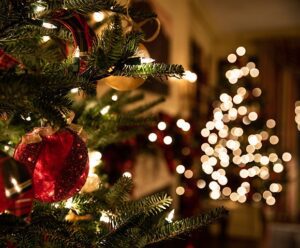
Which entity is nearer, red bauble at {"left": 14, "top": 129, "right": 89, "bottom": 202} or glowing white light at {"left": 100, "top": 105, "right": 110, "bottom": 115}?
red bauble at {"left": 14, "top": 129, "right": 89, "bottom": 202}

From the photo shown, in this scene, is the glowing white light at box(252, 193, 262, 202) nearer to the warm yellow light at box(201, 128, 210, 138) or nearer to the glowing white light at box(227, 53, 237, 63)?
the warm yellow light at box(201, 128, 210, 138)

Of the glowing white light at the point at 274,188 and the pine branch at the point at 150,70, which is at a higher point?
the pine branch at the point at 150,70

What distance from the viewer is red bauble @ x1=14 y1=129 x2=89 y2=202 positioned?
511mm

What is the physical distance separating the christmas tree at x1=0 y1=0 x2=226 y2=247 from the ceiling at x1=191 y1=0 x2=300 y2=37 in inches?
143

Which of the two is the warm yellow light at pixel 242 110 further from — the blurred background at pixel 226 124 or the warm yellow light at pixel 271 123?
the warm yellow light at pixel 271 123

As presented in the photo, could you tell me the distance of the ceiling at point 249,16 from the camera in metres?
4.11

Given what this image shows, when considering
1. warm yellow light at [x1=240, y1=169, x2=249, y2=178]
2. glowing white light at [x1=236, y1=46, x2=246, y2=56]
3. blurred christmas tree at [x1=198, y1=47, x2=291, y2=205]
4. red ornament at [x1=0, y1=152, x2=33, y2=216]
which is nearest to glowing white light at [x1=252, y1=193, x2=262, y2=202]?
blurred christmas tree at [x1=198, y1=47, x2=291, y2=205]

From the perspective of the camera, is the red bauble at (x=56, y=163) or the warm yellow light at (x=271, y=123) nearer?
the red bauble at (x=56, y=163)

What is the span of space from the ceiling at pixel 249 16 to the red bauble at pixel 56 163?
3.70m

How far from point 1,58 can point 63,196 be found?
30 centimetres

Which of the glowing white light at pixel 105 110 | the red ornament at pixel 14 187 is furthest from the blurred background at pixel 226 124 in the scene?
the red ornament at pixel 14 187

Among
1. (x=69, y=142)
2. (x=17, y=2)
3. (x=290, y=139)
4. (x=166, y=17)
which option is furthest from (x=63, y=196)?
(x=290, y=139)

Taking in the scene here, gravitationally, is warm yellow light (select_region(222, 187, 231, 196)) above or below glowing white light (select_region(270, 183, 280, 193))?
below

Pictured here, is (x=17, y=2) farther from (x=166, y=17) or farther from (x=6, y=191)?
(x=166, y=17)
